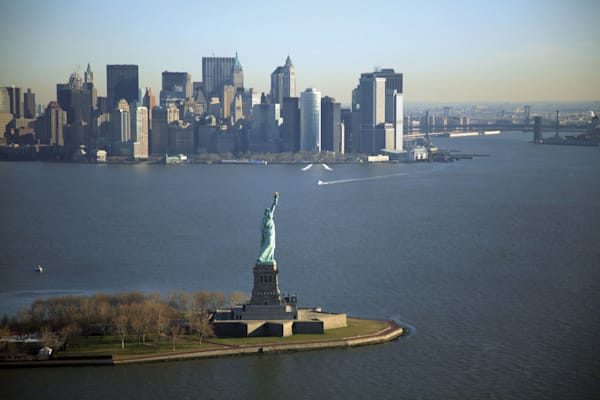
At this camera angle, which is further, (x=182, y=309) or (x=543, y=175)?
(x=543, y=175)

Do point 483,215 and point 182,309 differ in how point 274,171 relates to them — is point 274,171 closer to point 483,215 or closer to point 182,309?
point 483,215

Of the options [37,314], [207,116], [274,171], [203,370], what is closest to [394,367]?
[203,370]

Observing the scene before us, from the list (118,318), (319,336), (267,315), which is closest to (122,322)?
(118,318)

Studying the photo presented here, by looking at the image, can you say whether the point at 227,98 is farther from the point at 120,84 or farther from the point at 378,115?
the point at 378,115

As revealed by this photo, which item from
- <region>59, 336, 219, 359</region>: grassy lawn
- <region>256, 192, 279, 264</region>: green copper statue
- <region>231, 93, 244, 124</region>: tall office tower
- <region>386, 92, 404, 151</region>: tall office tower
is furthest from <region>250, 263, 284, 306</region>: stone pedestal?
<region>231, 93, 244, 124</region>: tall office tower

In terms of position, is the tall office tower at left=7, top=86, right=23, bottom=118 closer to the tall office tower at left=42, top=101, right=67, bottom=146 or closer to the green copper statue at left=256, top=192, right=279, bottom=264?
the tall office tower at left=42, top=101, right=67, bottom=146

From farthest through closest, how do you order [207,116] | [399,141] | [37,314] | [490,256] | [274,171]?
[207,116], [399,141], [274,171], [490,256], [37,314]
